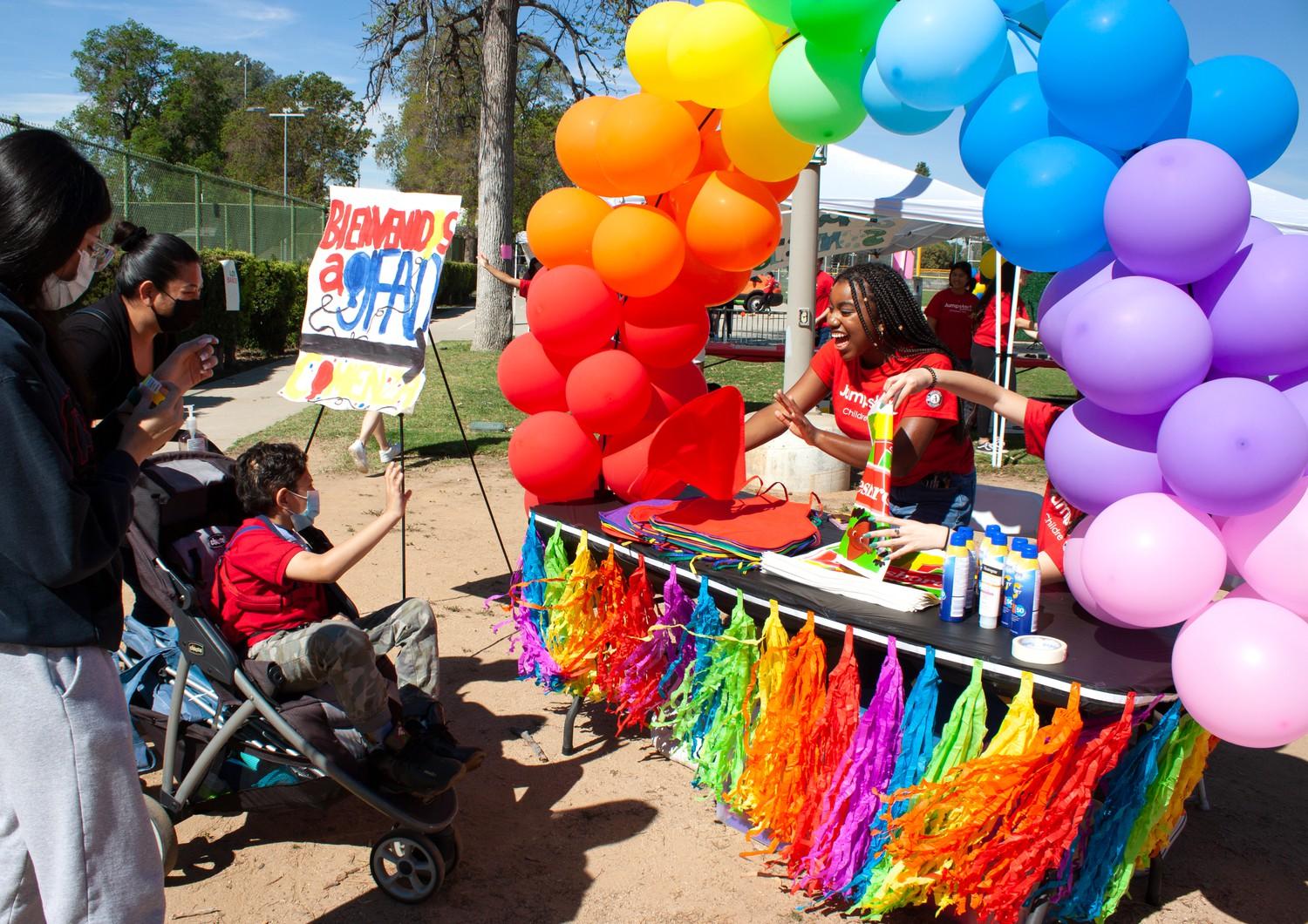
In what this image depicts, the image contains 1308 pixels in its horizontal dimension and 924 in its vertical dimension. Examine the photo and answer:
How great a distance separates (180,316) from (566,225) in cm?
153

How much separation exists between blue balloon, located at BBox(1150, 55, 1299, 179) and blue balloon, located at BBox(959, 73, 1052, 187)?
1.16 feet

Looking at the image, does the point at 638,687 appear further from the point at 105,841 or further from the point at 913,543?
the point at 105,841

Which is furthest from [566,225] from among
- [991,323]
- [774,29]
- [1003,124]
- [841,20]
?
[991,323]

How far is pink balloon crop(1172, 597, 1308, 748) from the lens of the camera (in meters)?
2.07

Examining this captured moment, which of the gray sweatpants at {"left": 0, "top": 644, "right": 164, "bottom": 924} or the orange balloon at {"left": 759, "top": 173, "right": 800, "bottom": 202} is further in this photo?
the orange balloon at {"left": 759, "top": 173, "right": 800, "bottom": 202}

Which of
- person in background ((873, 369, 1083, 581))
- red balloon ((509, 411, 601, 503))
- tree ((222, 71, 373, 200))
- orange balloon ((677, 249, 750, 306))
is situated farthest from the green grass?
tree ((222, 71, 373, 200))

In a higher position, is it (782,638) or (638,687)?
(782,638)

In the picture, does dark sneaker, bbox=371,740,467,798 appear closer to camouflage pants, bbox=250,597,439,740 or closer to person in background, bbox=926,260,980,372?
camouflage pants, bbox=250,597,439,740

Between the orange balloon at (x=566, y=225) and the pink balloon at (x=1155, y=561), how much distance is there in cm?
241

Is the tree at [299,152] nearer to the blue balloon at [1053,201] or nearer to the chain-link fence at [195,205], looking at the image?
the chain-link fence at [195,205]

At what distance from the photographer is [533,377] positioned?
4152 millimetres

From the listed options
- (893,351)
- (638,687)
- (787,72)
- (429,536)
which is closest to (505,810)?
(638,687)

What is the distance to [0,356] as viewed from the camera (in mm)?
1623

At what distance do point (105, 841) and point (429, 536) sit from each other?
457 centimetres
